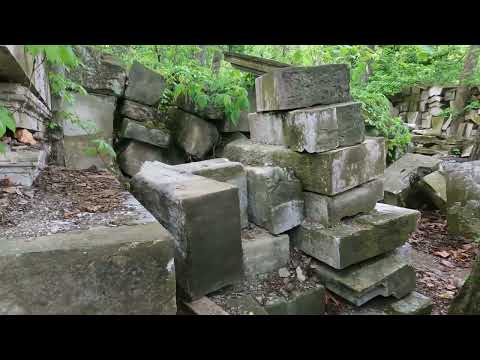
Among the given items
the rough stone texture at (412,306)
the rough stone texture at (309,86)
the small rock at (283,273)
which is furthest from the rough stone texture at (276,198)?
the rough stone texture at (412,306)

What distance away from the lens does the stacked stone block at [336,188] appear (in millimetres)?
2488

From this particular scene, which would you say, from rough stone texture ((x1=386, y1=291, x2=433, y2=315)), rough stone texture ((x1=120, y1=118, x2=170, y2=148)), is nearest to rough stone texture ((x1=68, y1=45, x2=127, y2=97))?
rough stone texture ((x1=120, y1=118, x2=170, y2=148))

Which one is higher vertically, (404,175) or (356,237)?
(356,237)

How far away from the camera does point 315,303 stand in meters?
2.48

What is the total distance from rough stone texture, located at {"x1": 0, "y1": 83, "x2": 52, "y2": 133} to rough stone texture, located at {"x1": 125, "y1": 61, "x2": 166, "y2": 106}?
1.35m

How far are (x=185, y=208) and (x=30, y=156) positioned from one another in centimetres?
101

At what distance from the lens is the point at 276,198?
2.62 metres

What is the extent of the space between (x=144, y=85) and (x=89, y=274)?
304cm

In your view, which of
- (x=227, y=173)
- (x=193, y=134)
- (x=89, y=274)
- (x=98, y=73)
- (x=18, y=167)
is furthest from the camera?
(x=193, y=134)

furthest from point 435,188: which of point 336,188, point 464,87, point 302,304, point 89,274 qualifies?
point 464,87

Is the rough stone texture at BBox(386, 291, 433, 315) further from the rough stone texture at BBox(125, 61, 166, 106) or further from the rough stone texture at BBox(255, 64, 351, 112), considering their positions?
the rough stone texture at BBox(125, 61, 166, 106)

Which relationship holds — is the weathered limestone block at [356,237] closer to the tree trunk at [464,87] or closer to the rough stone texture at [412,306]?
the rough stone texture at [412,306]

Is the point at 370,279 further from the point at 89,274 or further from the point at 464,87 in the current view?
the point at 464,87
